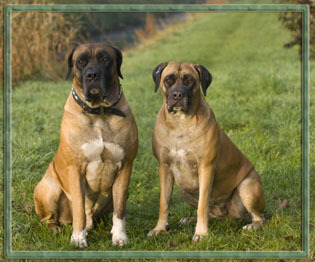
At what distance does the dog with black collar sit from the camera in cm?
412

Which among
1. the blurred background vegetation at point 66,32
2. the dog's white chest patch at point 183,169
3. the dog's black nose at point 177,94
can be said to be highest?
the blurred background vegetation at point 66,32

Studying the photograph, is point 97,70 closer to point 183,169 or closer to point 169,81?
point 169,81

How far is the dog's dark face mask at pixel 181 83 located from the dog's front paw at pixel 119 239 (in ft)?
3.58

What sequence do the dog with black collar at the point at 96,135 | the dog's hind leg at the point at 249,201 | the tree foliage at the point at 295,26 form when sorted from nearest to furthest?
the dog with black collar at the point at 96,135 → the dog's hind leg at the point at 249,201 → the tree foliage at the point at 295,26

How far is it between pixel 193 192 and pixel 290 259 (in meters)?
1.05

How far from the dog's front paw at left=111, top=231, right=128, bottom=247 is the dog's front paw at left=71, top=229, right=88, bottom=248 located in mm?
238

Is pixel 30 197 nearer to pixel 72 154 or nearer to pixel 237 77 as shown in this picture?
pixel 72 154

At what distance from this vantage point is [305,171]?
407 centimetres

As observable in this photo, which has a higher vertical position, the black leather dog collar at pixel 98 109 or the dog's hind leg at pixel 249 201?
the black leather dog collar at pixel 98 109

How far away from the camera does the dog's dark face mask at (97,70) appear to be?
4.05 m

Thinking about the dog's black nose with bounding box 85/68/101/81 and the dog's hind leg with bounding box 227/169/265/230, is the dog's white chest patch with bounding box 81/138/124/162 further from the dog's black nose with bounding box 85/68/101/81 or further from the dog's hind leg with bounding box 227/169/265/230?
the dog's hind leg with bounding box 227/169/265/230

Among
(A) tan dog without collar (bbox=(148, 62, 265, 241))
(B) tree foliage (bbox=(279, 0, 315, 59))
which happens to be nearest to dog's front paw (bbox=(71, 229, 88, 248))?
(A) tan dog without collar (bbox=(148, 62, 265, 241))

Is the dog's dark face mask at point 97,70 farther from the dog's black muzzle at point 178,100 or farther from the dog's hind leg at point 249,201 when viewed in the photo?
the dog's hind leg at point 249,201

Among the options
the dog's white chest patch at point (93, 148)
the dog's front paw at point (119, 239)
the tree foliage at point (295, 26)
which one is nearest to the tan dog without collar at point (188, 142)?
the dog's front paw at point (119, 239)
